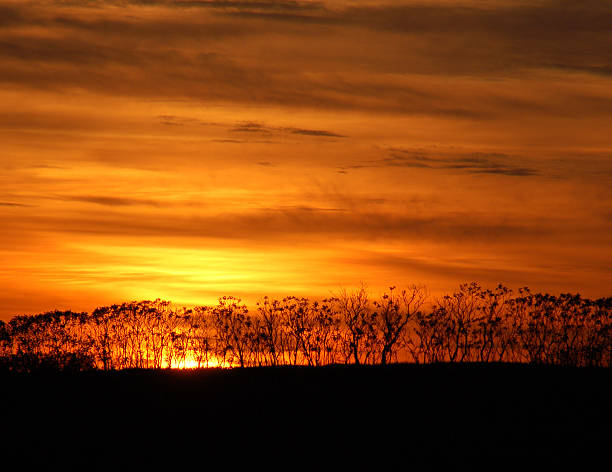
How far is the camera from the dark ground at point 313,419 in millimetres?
21263

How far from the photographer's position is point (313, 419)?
82.3ft

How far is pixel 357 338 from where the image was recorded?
136ft

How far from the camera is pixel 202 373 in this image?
118ft

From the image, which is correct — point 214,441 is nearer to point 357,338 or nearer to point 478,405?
point 478,405

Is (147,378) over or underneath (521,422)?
over

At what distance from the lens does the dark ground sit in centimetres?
2126

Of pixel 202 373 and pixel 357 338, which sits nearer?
pixel 202 373

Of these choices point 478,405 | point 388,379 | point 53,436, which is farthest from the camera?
point 388,379

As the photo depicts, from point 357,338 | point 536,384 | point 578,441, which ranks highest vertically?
point 357,338

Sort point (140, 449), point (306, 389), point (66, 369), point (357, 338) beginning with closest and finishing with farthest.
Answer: point (140, 449)
point (306, 389)
point (66, 369)
point (357, 338)

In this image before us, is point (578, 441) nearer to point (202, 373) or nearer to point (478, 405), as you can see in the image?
point (478, 405)

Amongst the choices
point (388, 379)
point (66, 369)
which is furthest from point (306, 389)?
point (66, 369)

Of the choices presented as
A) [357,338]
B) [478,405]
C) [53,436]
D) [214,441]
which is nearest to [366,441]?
[214,441]

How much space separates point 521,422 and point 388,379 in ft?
25.7
